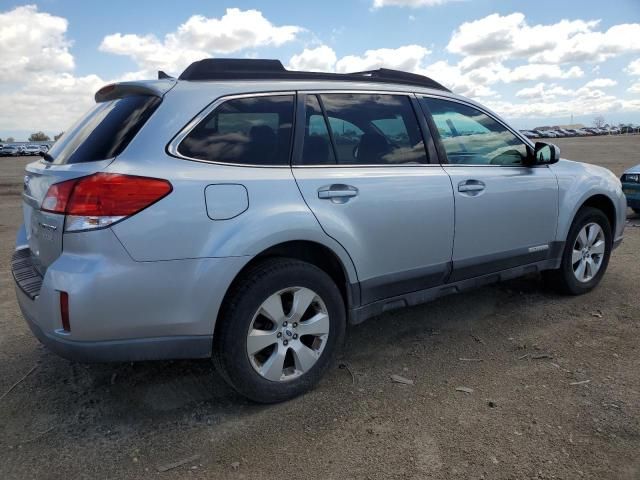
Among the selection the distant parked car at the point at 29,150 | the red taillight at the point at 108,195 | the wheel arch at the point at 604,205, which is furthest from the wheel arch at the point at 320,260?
the distant parked car at the point at 29,150

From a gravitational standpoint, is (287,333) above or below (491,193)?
below

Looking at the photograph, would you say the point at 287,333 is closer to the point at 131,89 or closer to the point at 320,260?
the point at 320,260

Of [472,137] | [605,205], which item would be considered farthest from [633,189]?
[472,137]

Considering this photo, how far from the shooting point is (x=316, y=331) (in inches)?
120

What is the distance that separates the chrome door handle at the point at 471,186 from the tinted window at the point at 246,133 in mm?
1312

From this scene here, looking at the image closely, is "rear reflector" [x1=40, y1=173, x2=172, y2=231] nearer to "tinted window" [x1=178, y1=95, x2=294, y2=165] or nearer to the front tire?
"tinted window" [x1=178, y1=95, x2=294, y2=165]

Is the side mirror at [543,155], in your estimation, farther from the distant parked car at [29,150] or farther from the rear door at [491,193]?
the distant parked car at [29,150]

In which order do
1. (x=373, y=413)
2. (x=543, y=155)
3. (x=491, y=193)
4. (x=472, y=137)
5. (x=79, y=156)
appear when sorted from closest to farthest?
1. (x=79, y=156)
2. (x=373, y=413)
3. (x=491, y=193)
4. (x=472, y=137)
5. (x=543, y=155)

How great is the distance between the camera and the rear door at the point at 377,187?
3088 mm

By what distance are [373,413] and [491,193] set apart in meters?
1.83

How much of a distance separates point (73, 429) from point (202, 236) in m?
1.24

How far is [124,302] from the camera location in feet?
8.16

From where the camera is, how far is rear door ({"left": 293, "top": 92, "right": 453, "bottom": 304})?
10.1 ft

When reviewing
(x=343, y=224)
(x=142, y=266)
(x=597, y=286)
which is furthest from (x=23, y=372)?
(x=597, y=286)
